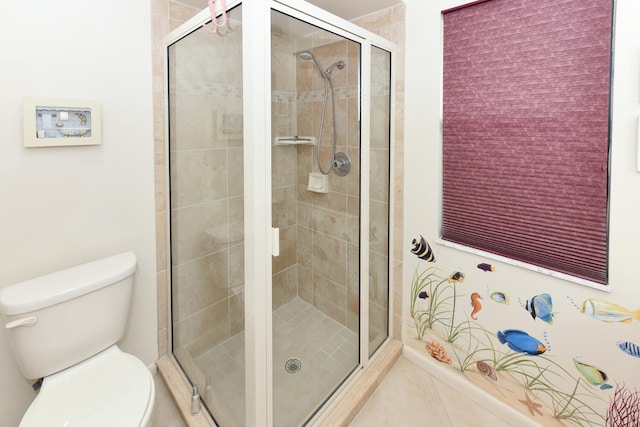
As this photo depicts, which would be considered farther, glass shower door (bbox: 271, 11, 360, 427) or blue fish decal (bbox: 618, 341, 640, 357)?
glass shower door (bbox: 271, 11, 360, 427)

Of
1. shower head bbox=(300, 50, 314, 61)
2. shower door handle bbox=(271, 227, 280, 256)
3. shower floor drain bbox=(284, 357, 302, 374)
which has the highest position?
shower head bbox=(300, 50, 314, 61)

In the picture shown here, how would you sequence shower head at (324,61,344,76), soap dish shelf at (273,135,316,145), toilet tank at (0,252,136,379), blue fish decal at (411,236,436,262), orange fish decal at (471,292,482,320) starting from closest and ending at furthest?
toilet tank at (0,252,136,379) < soap dish shelf at (273,135,316,145) < shower head at (324,61,344,76) < orange fish decal at (471,292,482,320) < blue fish decal at (411,236,436,262)

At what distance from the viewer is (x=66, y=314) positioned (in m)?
1.24

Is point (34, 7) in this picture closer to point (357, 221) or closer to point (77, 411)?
point (77, 411)

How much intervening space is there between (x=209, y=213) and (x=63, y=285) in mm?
614

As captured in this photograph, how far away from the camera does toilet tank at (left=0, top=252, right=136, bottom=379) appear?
1164 mm

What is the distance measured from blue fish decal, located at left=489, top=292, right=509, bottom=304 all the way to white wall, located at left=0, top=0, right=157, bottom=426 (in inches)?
69.4

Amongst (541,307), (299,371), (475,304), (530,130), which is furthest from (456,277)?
(299,371)

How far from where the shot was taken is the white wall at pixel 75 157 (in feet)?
4.09

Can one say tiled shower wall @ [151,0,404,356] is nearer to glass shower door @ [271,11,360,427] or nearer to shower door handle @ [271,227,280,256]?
glass shower door @ [271,11,360,427]

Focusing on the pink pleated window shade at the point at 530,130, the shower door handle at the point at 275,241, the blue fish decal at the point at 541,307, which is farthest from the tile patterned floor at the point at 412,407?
the shower door handle at the point at 275,241

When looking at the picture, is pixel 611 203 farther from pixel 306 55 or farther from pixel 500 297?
pixel 306 55

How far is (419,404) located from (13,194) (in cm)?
208

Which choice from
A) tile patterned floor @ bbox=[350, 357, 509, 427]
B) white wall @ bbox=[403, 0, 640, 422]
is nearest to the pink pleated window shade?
white wall @ bbox=[403, 0, 640, 422]
